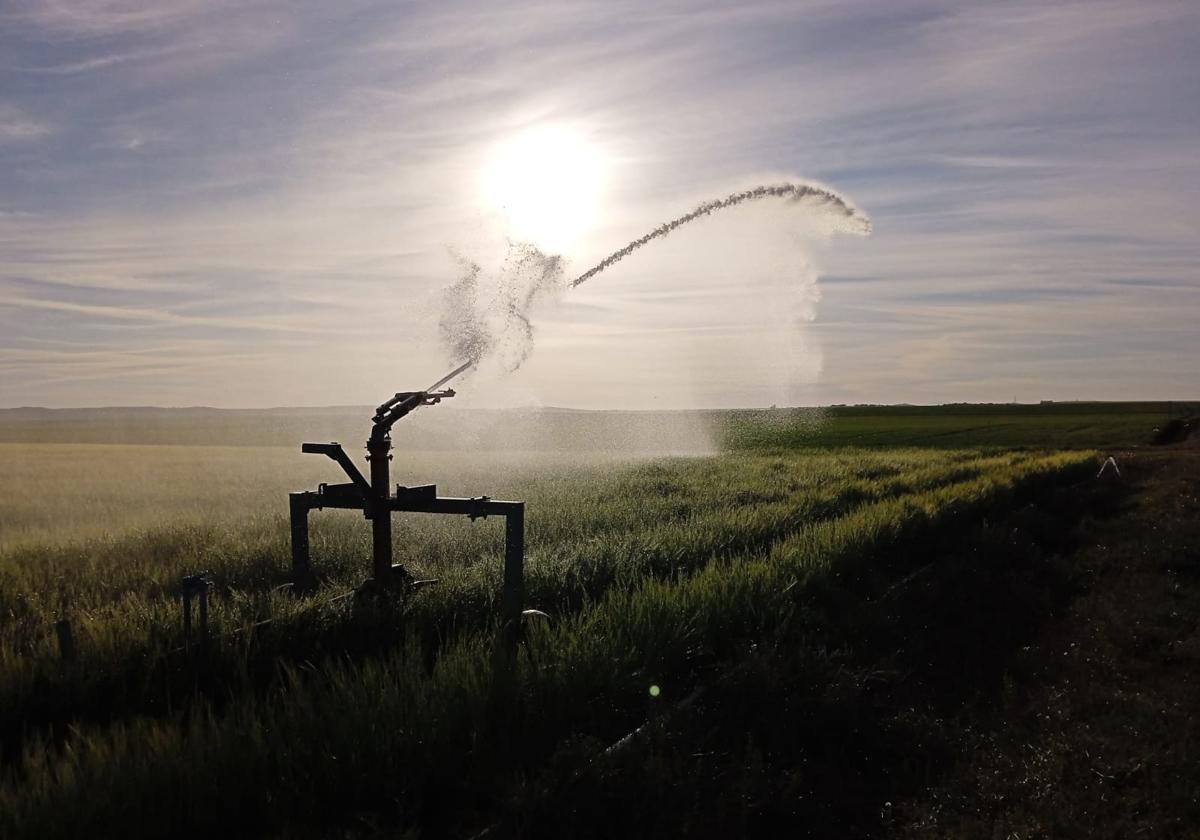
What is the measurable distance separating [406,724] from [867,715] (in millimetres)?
3372

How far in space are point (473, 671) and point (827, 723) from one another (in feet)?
8.42

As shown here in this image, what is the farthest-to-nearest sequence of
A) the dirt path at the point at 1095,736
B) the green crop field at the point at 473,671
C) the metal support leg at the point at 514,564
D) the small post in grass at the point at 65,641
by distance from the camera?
the metal support leg at the point at 514,564
the small post in grass at the point at 65,641
the dirt path at the point at 1095,736
the green crop field at the point at 473,671

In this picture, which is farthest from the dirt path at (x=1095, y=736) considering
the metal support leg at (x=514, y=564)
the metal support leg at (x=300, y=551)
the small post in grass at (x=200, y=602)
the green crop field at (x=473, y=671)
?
the metal support leg at (x=300, y=551)

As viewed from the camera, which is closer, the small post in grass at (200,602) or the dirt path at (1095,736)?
the dirt path at (1095,736)

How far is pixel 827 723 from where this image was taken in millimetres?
6379

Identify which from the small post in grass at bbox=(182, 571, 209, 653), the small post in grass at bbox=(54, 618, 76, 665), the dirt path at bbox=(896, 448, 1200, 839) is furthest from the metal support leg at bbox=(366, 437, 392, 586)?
the dirt path at bbox=(896, 448, 1200, 839)

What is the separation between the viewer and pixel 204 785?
432 centimetres

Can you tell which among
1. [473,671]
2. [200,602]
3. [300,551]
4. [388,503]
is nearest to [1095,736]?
[473,671]

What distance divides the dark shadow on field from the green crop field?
26mm

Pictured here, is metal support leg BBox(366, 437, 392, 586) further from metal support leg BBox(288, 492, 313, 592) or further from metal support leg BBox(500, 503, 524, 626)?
metal support leg BBox(500, 503, 524, 626)

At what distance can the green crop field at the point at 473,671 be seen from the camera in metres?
4.48

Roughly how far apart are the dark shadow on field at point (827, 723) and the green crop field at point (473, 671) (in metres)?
0.03

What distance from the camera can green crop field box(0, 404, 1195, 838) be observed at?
448 centimetres

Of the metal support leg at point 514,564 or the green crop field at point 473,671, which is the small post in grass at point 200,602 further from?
the metal support leg at point 514,564
